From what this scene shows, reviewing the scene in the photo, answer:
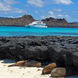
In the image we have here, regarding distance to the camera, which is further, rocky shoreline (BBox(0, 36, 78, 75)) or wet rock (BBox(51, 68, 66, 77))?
rocky shoreline (BBox(0, 36, 78, 75))

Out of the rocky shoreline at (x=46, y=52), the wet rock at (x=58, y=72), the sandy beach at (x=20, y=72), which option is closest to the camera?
the wet rock at (x=58, y=72)

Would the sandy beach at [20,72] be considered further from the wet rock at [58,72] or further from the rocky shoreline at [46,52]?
the rocky shoreline at [46,52]

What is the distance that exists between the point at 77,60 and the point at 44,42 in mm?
4600

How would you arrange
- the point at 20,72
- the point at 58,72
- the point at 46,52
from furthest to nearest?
the point at 46,52, the point at 20,72, the point at 58,72

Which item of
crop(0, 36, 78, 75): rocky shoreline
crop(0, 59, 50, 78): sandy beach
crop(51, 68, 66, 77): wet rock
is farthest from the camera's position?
crop(0, 59, 50, 78): sandy beach

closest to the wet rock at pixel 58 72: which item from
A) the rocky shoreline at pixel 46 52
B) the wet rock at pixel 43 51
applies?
the rocky shoreline at pixel 46 52

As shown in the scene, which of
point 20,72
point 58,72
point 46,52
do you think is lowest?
point 20,72

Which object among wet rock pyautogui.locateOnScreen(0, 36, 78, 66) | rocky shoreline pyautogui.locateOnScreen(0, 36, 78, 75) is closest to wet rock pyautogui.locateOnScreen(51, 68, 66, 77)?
rocky shoreline pyautogui.locateOnScreen(0, 36, 78, 75)

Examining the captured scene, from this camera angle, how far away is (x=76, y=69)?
7227 millimetres

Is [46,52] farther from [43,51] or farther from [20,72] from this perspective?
[20,72]

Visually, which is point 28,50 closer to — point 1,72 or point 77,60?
point 1,72

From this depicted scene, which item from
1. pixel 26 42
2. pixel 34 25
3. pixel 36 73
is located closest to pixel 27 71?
pixel 36 73

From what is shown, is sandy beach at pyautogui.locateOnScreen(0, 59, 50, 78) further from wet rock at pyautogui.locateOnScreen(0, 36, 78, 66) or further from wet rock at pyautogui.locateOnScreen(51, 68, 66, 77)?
wet rock at pyautogui.locateOnScreen(0, 36, 78, 66)

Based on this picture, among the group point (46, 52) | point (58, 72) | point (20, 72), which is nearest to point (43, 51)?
point (46, 52)
